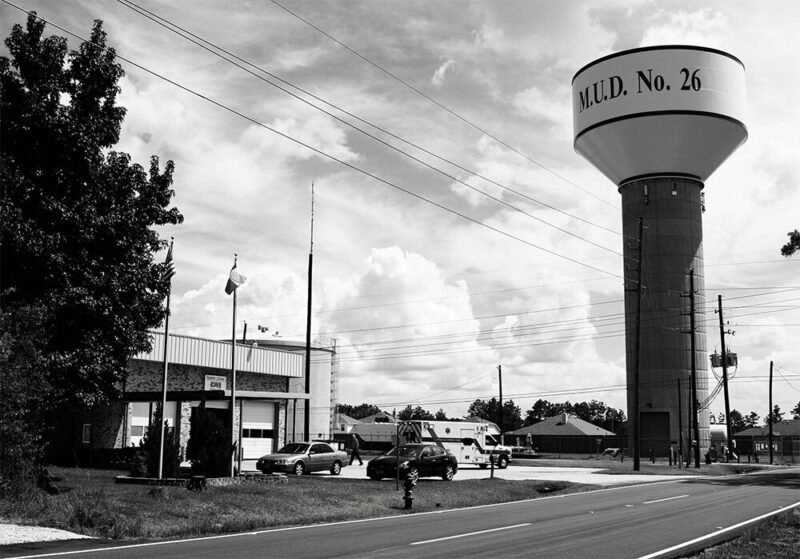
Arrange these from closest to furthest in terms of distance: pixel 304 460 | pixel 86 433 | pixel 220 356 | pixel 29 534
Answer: pixel 29 534 → pixel 304 460 → pixel 86 433 → pixel 220 356

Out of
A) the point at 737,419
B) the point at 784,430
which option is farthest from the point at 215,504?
the point at 737,419

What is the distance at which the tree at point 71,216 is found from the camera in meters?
21.8

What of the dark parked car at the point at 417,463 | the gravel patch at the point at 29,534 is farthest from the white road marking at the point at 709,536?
the dark parked car at the point at 417,463

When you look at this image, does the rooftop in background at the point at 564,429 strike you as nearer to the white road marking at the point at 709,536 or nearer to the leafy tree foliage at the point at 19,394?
the white road marking at the point at 709,536

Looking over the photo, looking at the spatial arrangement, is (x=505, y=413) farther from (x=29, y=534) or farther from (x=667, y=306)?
(x=29, y=534)

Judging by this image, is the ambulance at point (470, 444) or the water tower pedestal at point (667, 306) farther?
the water tower pedestal at point (667, 306)

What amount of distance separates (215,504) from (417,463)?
44.0 ft

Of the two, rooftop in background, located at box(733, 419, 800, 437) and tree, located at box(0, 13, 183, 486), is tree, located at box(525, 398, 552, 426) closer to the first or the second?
rooftop in background, located at box(733, 419, 800, 437)

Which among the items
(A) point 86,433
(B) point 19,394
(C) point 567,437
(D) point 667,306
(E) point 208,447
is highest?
(D) point 667,306

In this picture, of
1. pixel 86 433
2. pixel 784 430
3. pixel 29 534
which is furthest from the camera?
pixel 784 430

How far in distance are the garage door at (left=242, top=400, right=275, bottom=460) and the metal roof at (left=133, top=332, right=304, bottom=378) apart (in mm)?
2279

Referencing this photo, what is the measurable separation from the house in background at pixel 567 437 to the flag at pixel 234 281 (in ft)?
209

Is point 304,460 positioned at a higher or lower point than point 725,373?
lower

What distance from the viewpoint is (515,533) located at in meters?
17.2
